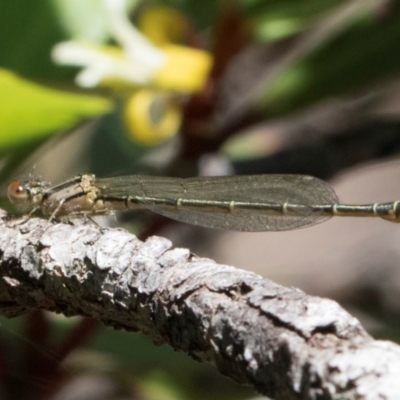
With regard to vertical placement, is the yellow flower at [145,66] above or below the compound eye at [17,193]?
above

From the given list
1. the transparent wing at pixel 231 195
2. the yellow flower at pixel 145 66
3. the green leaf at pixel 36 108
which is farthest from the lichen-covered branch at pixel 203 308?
the yellow flower at pixel 145 66

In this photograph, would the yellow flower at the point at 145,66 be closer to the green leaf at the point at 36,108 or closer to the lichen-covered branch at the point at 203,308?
the green leaf at the point at 36,108

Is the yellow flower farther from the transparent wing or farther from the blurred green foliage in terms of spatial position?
the transparent wing

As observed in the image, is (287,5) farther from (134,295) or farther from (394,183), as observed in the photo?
(394,183)

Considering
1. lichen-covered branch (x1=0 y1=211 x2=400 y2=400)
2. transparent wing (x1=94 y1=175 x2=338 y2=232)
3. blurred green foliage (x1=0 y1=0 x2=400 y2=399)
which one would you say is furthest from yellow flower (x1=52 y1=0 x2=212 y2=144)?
lichen-covered branch (x1=0 y1=211 x2=400 y2=400)

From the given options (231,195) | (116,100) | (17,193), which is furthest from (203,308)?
(116,100)
